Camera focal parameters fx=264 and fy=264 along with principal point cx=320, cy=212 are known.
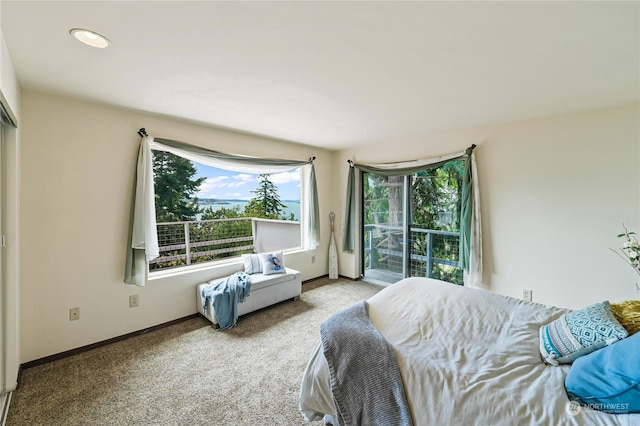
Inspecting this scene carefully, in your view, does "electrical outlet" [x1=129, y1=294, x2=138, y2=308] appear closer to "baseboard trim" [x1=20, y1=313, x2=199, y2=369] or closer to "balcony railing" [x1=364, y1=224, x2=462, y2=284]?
"baseboard trim" [x1=20, y1=313, x2=199, y2=369]

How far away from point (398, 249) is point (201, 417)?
11.2 ft

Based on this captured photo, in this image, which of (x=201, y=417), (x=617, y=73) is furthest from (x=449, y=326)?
(x=617, y=73)

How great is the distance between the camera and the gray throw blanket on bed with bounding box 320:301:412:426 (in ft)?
4.16

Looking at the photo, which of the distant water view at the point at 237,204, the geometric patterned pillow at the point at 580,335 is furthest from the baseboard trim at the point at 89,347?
the geometric patterned pillow at the point at 580,335

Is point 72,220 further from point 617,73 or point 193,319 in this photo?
point 617,73

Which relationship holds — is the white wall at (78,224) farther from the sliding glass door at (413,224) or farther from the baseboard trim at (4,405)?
the sliding glass door at (413,224)

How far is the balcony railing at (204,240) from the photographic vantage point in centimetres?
349

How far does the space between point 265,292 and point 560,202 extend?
3.53 meters

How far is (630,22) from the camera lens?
4.50 feet

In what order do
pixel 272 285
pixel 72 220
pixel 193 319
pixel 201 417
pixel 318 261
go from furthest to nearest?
pixel 318 261, pixel 272 285, pixel 193 319, pixel 72 220, pixel 201 417

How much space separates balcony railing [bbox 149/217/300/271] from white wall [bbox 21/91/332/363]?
0.60 meters

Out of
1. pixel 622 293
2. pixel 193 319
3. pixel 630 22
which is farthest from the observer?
pixel 193 319

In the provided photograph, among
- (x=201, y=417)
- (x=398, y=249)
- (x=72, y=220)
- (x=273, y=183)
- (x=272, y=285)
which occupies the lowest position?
(x=201, y=417)

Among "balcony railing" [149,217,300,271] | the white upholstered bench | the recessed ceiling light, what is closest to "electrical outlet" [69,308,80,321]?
"balcony railing" [149,217,300,271]
